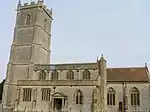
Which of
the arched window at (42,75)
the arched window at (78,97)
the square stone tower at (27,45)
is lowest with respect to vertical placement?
the arched window at (78,97)

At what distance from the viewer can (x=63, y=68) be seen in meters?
41.7

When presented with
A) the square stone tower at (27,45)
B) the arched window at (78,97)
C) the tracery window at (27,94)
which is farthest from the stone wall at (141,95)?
the square stone tower at (27,45)

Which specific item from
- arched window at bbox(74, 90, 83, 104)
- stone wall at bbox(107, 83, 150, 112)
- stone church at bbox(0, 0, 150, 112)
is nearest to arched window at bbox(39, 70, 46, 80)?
stone church at bbox(0, 0, 150, 112)

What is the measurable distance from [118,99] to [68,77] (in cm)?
1022

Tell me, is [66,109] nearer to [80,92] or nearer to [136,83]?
[80,92]

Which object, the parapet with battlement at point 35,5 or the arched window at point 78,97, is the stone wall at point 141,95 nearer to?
the arched window at point 78,97

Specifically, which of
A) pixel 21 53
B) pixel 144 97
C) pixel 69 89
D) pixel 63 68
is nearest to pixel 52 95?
pixel 69 89

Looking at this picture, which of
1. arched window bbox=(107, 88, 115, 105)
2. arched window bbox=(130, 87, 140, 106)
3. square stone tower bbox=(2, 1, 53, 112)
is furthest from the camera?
square stone tower bbox=(2, 1, 53, 112)

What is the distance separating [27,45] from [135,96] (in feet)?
79.4

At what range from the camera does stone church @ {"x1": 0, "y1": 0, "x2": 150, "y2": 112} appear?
36.4 metres

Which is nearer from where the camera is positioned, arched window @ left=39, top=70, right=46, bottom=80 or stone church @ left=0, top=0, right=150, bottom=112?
stone church @ left=0, top=0, right=150, bottom=112

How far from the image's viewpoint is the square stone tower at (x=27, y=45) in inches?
1674

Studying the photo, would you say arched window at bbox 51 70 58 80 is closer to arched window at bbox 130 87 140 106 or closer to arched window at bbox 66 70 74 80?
arched window at bbox 66 70 74 80

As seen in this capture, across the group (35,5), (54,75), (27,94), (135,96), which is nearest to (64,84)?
(54,75)
